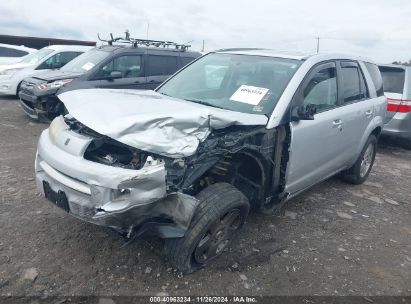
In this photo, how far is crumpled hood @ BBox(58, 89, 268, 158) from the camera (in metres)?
2.70

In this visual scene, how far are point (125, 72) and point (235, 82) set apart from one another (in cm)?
465

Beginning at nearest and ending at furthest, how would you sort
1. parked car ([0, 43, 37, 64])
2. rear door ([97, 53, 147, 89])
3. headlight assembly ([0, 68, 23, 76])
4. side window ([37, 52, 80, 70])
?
rear door ([97, 53, 147, 89])
headlight assembly ([0, 68, 23, 76])
side window ([37, 52, 80, 70])
parked car ([0, 43, 37, 64])

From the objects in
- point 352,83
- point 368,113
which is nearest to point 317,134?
point 352,83

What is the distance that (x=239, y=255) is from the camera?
3359 mm

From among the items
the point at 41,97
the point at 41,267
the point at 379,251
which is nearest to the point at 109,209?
the point at 41,267

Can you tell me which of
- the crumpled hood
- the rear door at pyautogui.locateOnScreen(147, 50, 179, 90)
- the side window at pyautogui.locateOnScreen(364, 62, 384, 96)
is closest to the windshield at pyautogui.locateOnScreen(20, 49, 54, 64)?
the rear door at pyautogui.locateOnScreen(147, 50, 179, 90)

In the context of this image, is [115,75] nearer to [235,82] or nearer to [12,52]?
[235,82]

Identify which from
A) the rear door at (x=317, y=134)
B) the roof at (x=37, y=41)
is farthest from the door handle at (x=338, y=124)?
the roof at (x=37, y=41)

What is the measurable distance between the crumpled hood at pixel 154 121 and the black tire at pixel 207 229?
17.9 inches

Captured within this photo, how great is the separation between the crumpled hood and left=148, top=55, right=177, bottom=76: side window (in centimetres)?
513

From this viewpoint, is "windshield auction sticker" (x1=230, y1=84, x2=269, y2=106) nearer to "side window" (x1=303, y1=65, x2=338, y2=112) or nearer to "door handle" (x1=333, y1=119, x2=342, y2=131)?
"side window" (x1=303, y1=65, x2=338, y2=112)

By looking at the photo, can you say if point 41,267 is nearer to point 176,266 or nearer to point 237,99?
point 176,266

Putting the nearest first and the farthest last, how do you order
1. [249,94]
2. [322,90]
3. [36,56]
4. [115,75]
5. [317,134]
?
[249,94]
[317,134]
[322,90]
[115,75]
[36,56]

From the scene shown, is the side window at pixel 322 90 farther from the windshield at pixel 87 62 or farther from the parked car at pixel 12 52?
the parked car at pixel 12 52
